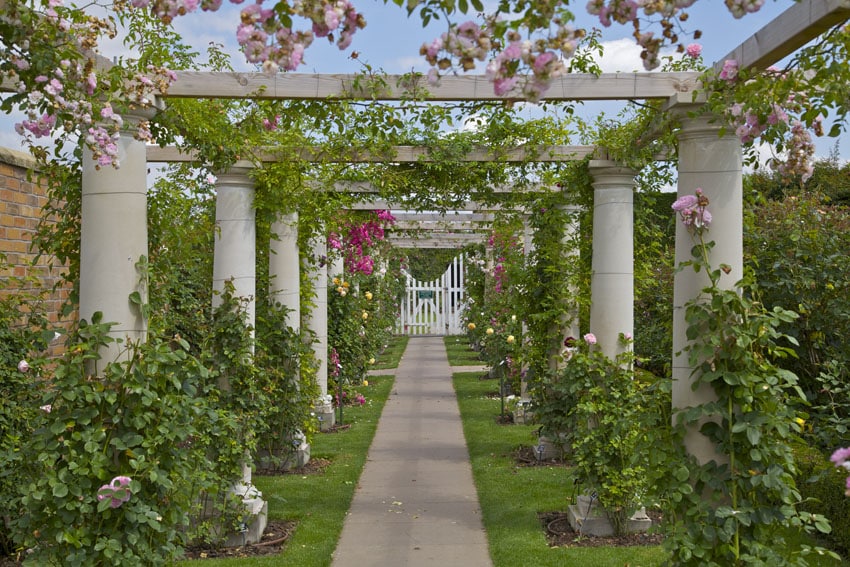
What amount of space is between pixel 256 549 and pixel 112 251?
2575 millimetres

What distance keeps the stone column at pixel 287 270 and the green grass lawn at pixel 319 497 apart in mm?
1369

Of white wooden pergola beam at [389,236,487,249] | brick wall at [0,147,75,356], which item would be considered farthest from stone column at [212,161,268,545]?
white wooden pergola beam at [389,236,487,249]

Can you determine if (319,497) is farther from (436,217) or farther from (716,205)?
(436,217)

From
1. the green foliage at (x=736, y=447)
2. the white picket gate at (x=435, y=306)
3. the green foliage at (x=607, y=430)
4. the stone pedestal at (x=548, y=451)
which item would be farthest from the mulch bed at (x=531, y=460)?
the white picket gate at (x=435, y=306)

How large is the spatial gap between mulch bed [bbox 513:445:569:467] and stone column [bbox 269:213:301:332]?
2448 millimetres

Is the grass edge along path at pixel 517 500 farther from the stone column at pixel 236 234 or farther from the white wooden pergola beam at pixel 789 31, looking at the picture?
the white wooden pergola beam at pixel 789 31

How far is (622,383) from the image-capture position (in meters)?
6.09

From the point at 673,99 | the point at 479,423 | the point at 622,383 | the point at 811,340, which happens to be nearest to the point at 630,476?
the point at 622,383

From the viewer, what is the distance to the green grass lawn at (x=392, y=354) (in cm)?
1780

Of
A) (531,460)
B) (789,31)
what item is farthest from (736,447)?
(531,460)

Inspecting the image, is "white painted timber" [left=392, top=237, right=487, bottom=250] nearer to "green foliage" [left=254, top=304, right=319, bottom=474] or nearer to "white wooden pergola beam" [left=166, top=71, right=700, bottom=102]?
"green foliage" [left=254, top=304, right=319, bottom=474]

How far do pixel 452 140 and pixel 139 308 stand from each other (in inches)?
152

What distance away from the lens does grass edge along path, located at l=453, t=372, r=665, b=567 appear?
211 inches

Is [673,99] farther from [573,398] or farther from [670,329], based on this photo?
[573,398]
